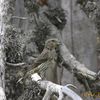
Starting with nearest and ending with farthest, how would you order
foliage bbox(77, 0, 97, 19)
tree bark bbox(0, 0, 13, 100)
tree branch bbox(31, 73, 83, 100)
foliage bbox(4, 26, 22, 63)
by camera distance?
tree branch bbox(31, 73, 83, 100), tree bark bbox(0, 0, 13, 100), foliage bbox(4, 26, 22, 63), foliage bbox(77, 0, 97, 19)

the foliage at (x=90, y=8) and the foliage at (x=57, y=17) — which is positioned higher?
the foliage at (x=90, y=8)

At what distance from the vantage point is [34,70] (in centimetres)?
291

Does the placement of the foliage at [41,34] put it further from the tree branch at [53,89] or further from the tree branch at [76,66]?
the tree branch at [53,89]

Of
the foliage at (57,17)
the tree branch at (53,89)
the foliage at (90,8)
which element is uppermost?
the foliage at (90,8)

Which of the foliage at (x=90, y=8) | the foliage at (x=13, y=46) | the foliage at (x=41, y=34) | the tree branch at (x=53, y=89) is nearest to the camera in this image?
the tree branch at (x=53, y=89)

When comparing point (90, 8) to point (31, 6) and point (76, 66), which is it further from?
point (76, 66)

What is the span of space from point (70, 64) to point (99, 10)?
2.58 feet

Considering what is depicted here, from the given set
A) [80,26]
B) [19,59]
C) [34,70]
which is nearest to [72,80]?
[80,26]

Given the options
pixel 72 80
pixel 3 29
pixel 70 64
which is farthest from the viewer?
pixel 72 80

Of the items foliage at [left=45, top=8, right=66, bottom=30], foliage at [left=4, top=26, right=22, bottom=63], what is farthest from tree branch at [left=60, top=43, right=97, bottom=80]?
foliage at [left=4, top=26, right=22, bottom=63]

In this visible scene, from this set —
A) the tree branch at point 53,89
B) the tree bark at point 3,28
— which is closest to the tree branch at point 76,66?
the tree branch at point 53,89

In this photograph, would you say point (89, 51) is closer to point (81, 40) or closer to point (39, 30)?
point (81, 40)

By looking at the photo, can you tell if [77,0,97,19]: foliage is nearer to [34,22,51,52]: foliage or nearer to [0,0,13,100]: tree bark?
[34,22,51,52]: foliage

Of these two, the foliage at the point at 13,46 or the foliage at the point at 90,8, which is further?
the foliage at the point at 90,8
